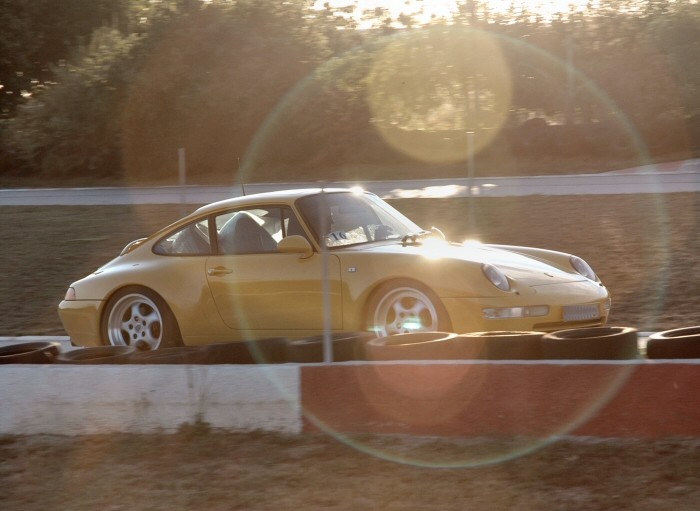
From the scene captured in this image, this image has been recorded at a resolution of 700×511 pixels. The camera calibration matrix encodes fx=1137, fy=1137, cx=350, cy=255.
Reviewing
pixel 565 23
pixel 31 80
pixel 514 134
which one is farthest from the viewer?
pixel 31 80

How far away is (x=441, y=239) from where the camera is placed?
9.00 metres

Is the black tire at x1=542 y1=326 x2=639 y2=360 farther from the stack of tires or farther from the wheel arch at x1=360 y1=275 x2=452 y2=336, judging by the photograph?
the wheel arch at x1=360 y1=275 x2=452 y2=336

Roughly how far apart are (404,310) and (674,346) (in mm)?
2194

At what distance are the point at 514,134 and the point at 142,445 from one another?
26061 mm

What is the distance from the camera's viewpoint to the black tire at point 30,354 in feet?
22.1

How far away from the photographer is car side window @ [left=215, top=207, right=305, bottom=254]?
8508mm

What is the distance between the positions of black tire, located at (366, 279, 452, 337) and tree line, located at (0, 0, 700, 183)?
865 inches

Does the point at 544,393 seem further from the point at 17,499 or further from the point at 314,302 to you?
the point at 314,302

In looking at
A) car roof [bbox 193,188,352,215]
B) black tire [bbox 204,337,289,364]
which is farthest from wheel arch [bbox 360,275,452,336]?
black tire [bbox 204,337,289,364]

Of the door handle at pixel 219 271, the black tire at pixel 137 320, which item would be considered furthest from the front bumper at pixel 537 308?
the black tire at pixel 137 320

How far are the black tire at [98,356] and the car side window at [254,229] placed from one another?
5.91 feet

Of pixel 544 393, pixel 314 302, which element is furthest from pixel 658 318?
pixel 544 393

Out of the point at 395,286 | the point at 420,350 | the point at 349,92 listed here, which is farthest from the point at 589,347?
the point at 349,92

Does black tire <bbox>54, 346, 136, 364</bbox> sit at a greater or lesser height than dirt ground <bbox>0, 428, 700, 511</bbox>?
greater
